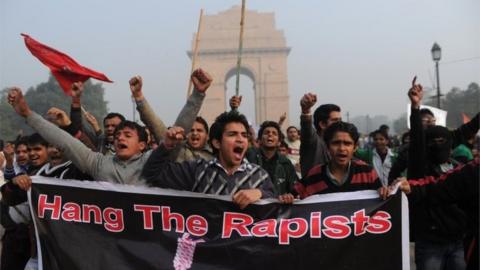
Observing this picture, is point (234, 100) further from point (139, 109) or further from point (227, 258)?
point (227, 258)

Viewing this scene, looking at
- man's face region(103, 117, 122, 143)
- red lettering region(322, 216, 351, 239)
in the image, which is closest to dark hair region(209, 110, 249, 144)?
red lettering region(322, 216, 351, 239)

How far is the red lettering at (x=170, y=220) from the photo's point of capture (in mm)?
3459

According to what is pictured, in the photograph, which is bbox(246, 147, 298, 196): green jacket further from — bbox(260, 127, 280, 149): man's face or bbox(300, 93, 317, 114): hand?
bbox(300, 93, 317, 114): hand

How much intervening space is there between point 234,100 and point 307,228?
7.90ft

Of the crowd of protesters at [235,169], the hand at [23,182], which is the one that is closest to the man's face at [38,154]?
the crowd of protesters at [235,169]

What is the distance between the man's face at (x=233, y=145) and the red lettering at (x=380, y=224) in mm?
904

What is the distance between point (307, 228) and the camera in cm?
336

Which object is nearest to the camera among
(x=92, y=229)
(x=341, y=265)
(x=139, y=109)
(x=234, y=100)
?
(x=341, y=265)

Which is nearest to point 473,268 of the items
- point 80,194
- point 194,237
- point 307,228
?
point 307,228

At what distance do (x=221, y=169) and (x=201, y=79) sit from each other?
0.76 meters

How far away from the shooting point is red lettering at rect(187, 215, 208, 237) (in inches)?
135

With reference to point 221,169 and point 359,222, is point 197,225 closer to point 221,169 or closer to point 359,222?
point 221,169

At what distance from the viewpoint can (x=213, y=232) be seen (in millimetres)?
3424

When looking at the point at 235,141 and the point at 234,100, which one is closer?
the point at 235,141
